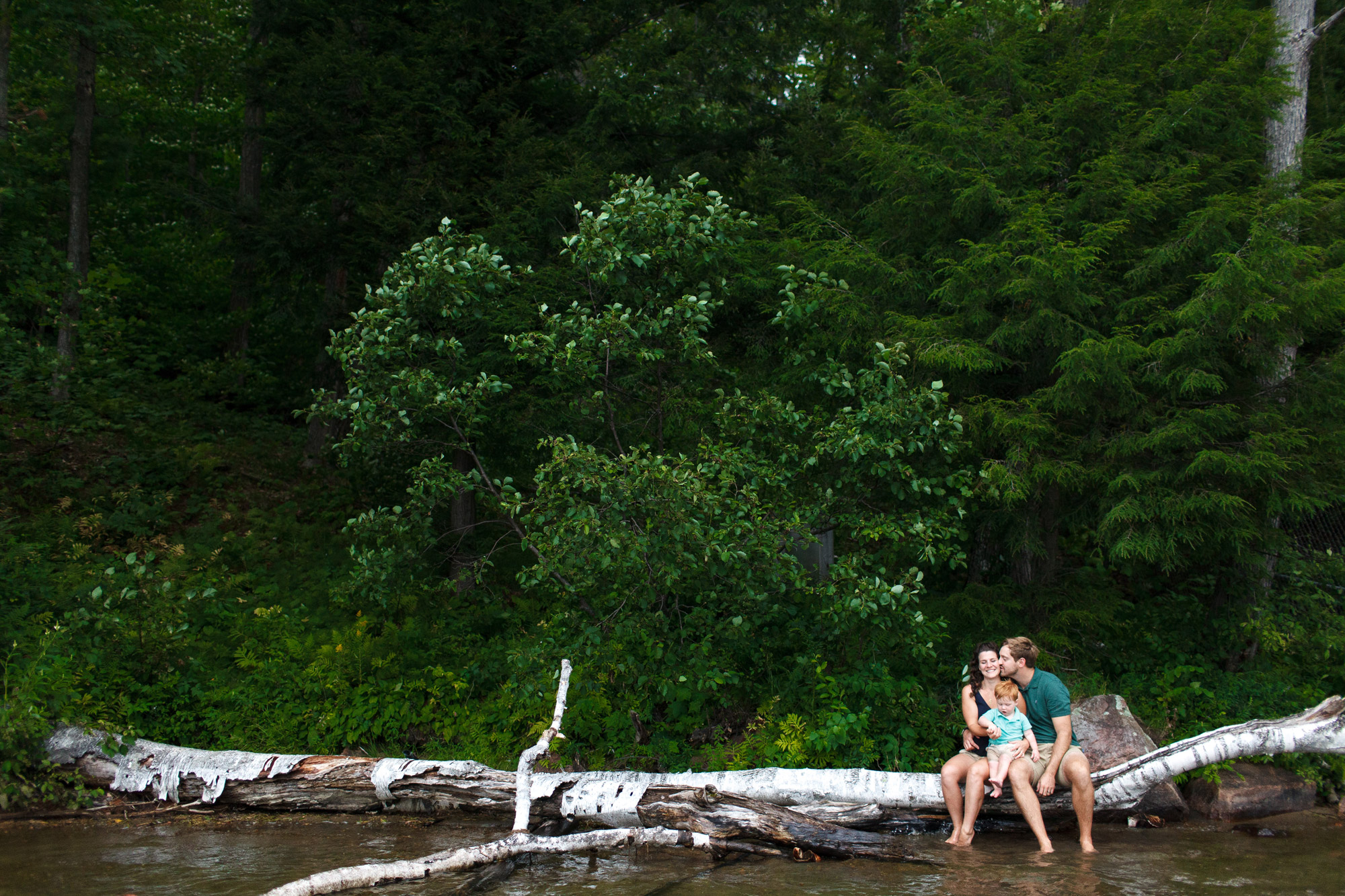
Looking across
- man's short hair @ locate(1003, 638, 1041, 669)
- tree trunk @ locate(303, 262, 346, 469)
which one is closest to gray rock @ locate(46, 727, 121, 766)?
tree trunk @ locate(303, 262, 346, 469)

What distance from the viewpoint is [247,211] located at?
10.6 m

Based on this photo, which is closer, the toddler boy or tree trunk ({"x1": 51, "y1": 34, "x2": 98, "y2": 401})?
the toddler boy

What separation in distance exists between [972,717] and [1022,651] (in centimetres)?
62

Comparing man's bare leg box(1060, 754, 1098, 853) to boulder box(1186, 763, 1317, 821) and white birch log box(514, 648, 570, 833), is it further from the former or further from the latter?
white birch log box(514, 648, 570, 833)

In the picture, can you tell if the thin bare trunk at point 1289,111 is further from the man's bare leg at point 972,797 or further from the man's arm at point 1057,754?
the man's bare leg at point 972,797

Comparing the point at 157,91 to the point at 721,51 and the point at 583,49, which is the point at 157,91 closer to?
the point at 583,49

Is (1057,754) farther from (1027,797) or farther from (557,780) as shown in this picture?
(557,780)

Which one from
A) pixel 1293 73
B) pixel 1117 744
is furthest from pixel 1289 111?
pixel 1117 744

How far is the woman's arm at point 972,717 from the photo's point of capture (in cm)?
666

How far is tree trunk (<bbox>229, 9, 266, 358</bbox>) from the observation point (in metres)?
10.6

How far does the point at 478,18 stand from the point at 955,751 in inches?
360

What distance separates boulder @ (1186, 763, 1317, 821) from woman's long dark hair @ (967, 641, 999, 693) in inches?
90.5

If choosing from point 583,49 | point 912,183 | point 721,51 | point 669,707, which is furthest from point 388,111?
point 669,707

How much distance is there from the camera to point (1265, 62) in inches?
364
